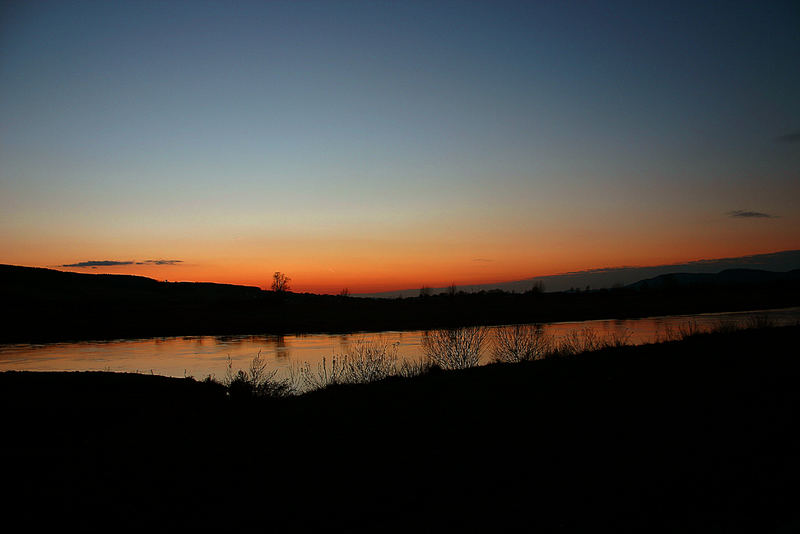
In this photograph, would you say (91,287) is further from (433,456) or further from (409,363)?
(433,456)

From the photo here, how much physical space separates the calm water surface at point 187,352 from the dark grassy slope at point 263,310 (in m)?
6.08

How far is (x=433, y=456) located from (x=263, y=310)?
200ft

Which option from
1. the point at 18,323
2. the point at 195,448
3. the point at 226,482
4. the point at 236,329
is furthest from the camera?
the point at 236,329

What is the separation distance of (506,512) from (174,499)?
13.0 feet

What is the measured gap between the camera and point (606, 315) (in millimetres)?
64188

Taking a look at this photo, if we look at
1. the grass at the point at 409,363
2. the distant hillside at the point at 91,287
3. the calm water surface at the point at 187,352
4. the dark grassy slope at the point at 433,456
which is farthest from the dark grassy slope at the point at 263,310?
the dark grassy slope at the point at 433,456

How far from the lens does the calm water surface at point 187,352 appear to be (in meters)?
29.0

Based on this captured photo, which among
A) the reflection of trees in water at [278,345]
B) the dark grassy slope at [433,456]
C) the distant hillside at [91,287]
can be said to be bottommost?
the reflection of trees in water at [278,345]

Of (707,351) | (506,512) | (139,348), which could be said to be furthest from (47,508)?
(139,348)

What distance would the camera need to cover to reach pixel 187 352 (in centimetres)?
3641

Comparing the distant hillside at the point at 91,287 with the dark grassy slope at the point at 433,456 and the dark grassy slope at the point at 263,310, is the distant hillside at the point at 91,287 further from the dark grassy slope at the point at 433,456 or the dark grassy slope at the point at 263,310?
the dark grassy slope at the point at 433,456

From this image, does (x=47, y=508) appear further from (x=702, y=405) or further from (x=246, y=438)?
(x=702, y=405)

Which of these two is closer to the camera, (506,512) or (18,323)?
(506,512)

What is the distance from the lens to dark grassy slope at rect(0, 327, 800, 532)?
211 inches
